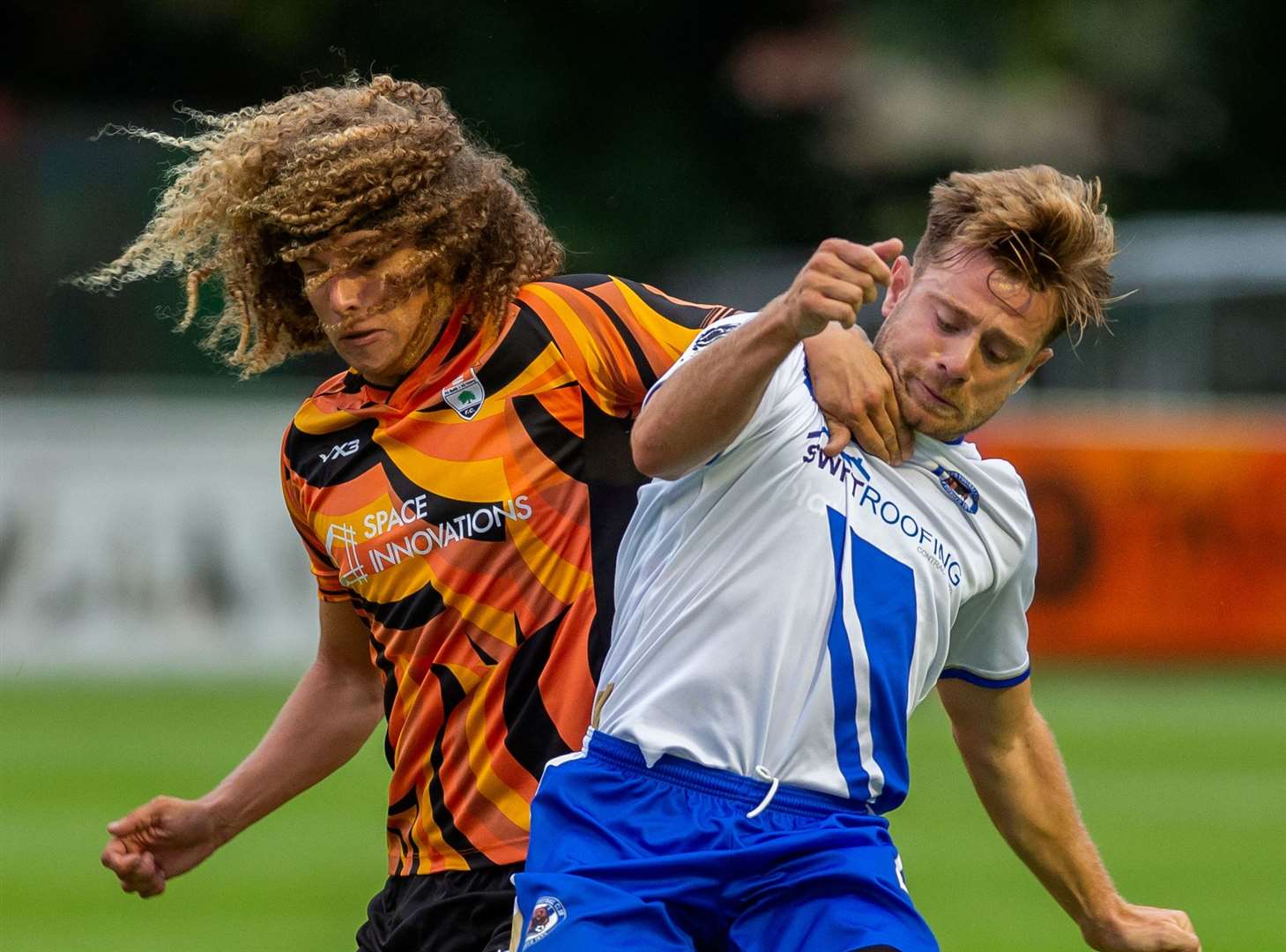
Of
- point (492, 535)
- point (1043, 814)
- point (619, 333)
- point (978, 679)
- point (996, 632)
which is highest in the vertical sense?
point (619, 333)

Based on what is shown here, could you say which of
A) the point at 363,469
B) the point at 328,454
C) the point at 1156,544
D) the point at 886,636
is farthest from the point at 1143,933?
the point at 1156,544

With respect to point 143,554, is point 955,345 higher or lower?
higher

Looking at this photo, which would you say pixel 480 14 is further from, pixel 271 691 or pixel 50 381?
pixel 271 691

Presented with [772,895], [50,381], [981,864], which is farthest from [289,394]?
[772,895]

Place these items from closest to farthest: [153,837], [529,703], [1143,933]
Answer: [1143,933] → [529,703] → [153,837]

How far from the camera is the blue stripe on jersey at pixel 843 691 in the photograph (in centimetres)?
376

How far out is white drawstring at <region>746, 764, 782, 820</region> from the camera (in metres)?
3.67

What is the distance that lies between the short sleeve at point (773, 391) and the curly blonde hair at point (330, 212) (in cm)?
89

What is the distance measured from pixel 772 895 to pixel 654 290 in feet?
4.95

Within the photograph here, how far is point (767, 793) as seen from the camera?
3.69 metres

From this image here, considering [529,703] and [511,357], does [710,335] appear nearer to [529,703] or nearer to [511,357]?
[511,357]

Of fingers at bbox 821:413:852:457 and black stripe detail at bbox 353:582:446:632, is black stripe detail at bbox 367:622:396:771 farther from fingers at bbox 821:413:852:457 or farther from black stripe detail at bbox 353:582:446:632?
fingers at bbox 821:413:852:457

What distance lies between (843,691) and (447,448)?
3.68 ft

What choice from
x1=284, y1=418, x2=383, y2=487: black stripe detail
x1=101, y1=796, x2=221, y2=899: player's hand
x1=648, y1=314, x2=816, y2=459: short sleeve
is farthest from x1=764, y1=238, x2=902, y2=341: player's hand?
x1=101, y1=796, x2=221, y2=899: player's hand
